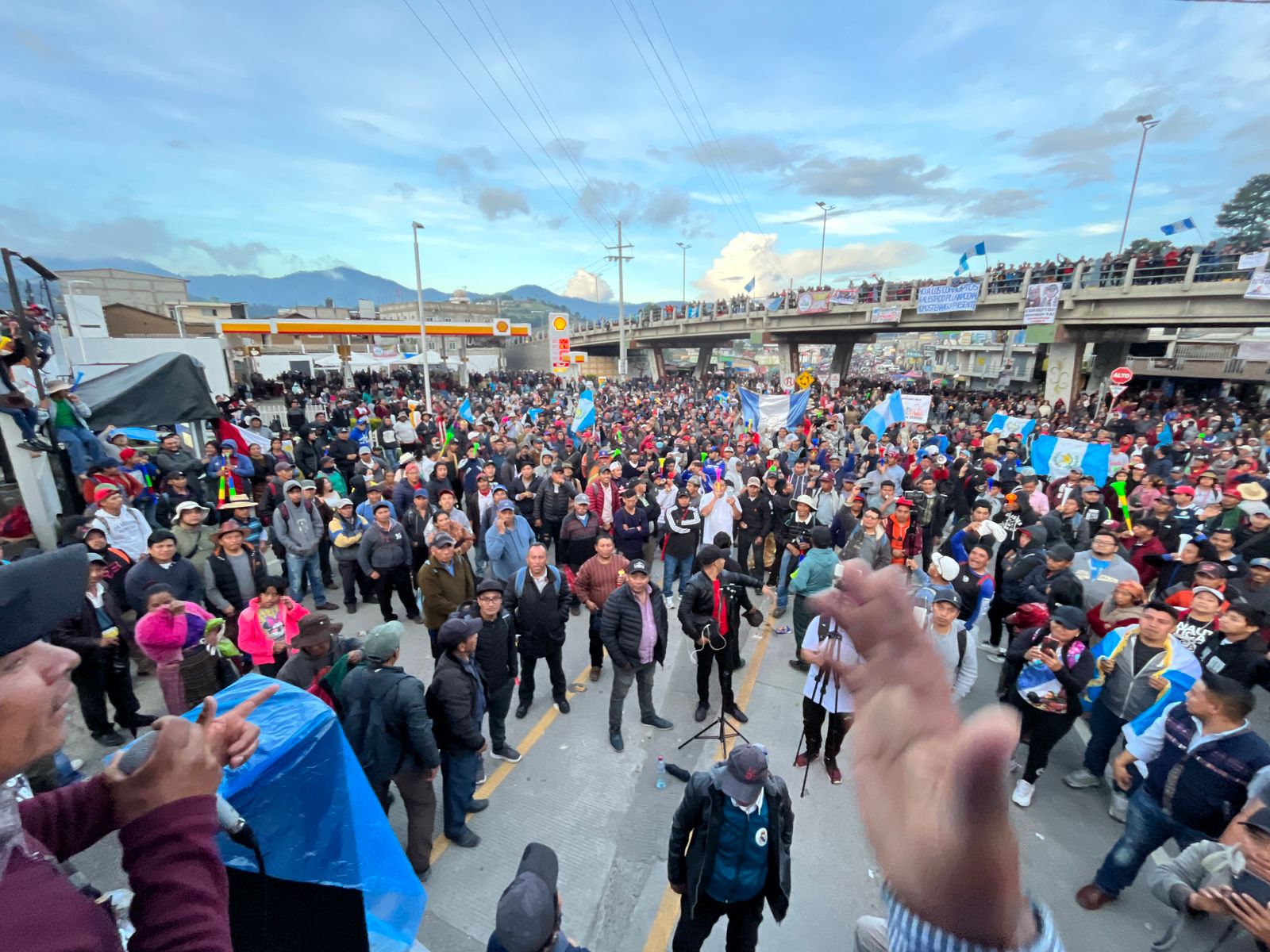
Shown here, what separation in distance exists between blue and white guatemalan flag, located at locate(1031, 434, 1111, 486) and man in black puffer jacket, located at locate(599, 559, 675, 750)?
8968 millimetres

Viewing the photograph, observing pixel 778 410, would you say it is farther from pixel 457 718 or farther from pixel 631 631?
pixel 457 718

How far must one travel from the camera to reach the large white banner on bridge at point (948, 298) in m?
22.3

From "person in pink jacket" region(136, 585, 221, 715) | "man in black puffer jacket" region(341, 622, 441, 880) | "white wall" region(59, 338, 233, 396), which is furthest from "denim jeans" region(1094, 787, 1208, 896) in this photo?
"white wall" region(59, 338, 233, 396)

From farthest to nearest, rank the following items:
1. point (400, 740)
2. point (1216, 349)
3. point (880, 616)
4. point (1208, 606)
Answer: point (1216, 349) < point (1208, 606) < point (400, 740) < point (880, 616)

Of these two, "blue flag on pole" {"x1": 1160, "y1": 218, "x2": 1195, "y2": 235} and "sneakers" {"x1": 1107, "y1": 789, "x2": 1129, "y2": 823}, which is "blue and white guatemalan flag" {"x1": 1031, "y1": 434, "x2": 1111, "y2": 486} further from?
"blue flag on pole" {"x1": 1160, "y1": 218, "x2": 1195, "y2": 235}

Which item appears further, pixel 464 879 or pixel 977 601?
pixel 977 601

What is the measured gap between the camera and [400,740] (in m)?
3.24

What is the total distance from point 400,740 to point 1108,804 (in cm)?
531

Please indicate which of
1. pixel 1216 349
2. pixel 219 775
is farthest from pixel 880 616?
pixel 1216 349

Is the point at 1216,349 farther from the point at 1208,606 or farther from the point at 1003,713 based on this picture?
the point at 1003,713

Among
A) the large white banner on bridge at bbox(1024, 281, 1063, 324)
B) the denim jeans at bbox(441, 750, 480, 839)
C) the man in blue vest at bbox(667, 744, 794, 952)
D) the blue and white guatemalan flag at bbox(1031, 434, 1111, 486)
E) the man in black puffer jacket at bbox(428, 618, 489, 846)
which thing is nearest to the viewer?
the man in blue vest at bbox(667, 744, 794, 952)

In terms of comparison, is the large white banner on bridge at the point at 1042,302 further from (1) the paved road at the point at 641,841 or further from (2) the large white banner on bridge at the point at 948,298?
(1) the paved road at the point at 641,841

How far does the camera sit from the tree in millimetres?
51906

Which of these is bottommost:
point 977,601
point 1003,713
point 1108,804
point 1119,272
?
point 1108,804
